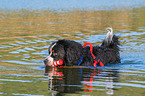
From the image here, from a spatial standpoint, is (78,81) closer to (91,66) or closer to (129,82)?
(129,82)

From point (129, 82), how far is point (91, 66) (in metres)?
2.37

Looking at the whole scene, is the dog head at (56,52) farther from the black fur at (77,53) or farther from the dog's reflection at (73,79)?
the dog's reflection at (73,79)

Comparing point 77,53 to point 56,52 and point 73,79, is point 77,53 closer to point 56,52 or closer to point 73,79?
point 56,52

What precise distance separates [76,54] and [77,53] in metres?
0.05

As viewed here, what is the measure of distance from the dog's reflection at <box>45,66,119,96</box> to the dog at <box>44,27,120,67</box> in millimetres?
307

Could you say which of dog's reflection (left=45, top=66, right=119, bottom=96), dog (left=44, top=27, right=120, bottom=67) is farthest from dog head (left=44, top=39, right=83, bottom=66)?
dog's reflection (left=45, top=66, right=119, bottom=96)

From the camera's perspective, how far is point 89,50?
34.8 feet

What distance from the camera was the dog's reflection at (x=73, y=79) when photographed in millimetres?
7719

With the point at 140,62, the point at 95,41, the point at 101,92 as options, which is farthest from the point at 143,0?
the point at 101,92

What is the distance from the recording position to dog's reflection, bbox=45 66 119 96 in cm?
772

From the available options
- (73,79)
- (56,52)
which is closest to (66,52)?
(56,52)

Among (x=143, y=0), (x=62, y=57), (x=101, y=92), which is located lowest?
(x=101, y=92)

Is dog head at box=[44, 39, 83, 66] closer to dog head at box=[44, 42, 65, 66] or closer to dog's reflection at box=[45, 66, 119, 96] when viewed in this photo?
dog head at box=[44, 42, 65, 66]

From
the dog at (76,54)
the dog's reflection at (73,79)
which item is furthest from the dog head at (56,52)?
the dog's reflection at (73,79)
